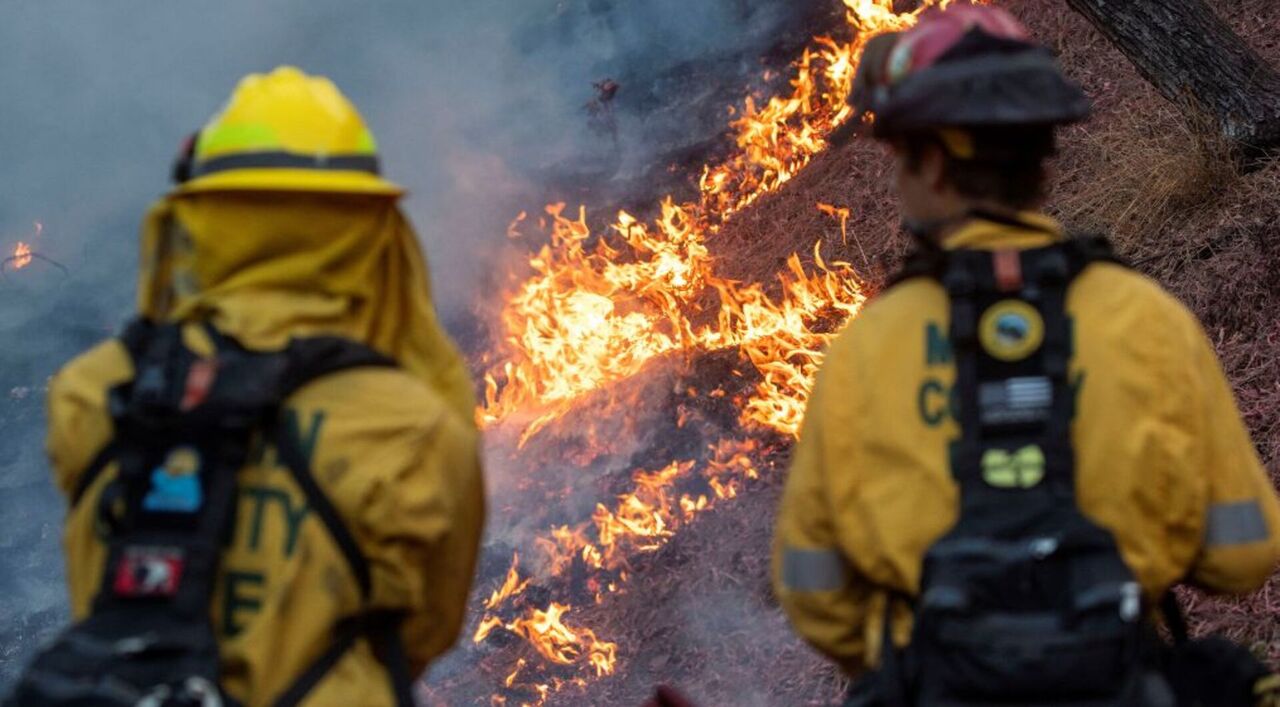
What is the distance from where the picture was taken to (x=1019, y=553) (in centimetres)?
214

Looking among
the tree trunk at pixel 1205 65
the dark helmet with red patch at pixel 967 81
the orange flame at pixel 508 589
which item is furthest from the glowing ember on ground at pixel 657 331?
the dark helmet with red patch at pixel 967 81

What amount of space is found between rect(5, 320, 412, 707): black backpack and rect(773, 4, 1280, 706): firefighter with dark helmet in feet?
2.76

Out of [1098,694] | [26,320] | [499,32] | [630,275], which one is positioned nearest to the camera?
[1098,694]

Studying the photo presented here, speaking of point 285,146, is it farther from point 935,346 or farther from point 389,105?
point 389,105

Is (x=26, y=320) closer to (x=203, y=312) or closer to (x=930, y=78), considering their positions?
(x=203, y=312)

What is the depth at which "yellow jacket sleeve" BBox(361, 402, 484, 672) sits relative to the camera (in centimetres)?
219

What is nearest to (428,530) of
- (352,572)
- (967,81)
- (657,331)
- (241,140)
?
(352,572)

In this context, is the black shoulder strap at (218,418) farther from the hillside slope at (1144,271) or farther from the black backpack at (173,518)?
the hillside slope at (1144,271)

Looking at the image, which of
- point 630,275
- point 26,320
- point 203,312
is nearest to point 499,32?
point 630,275

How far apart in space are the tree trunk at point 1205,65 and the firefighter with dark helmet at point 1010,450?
14.6ft

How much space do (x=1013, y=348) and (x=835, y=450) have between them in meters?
0.33

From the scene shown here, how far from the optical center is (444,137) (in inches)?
389

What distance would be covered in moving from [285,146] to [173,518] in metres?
0.64

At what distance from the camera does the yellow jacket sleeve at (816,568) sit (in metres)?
2.37
